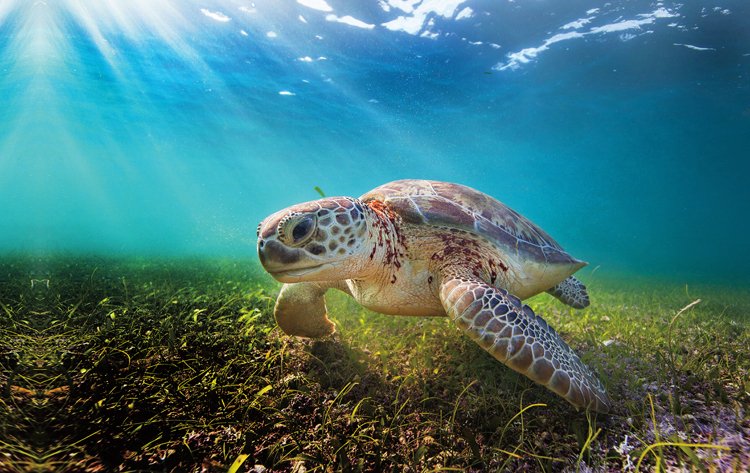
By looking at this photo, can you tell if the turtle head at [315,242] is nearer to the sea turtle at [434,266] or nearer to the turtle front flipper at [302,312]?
the sea turtle at [434,266]

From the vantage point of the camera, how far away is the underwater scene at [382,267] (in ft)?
4.26

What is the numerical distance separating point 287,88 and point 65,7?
967 cm

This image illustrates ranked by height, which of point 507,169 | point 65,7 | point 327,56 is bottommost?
point 507,169

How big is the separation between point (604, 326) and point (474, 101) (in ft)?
58.1

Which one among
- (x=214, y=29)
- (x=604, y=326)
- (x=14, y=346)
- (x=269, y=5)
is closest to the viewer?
(x=14, y=346)

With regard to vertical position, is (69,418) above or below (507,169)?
above

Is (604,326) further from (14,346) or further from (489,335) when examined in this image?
(14,346)

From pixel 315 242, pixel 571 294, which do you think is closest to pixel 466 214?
pixel 315 242

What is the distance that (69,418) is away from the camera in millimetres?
1188

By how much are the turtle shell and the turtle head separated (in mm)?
509

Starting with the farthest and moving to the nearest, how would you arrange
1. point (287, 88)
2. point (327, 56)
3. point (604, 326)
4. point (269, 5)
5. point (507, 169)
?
point (507, 169), point (287, 88), point (327, 56), point (269, 5), point (604, 326)

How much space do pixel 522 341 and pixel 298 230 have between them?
1298 millimetres

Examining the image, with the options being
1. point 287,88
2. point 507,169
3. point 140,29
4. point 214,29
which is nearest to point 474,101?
point 287,88

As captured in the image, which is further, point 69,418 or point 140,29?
point 140,29
